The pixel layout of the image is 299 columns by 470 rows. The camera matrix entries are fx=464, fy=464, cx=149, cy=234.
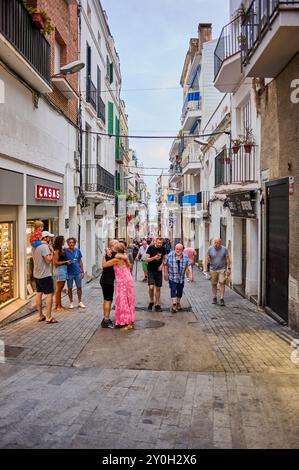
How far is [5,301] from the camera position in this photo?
9.42m

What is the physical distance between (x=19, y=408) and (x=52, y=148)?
918cm

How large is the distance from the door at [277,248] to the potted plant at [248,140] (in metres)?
1.72

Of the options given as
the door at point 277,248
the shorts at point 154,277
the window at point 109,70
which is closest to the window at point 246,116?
the door at point 277,248

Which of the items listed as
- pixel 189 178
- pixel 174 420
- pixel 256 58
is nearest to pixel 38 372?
pixel 174 420

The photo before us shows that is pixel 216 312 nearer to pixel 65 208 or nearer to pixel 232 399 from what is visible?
pixel 232 399

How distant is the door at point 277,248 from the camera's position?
29.1 feet

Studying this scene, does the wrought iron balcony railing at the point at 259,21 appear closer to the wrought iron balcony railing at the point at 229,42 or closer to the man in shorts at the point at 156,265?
the wrought iron balcony railing at the point at 229,42

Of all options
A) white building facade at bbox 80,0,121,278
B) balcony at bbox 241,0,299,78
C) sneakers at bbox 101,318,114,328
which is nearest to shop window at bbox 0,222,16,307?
sneakers at bbox 101,318,114,328

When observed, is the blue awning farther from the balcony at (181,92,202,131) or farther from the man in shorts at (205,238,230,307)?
the man in shorts at (205,238,230,307)

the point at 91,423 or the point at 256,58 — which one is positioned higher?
the point at 256,58

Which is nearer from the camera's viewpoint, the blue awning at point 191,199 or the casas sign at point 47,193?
the casas sign at point 47,193

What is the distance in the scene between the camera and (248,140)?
12273 millimetres

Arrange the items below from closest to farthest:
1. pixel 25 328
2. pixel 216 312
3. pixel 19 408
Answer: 1. pixel 19 408
2. pixel 25 328
3. pixel 216 312

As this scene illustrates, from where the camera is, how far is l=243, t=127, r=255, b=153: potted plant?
11.5 meters
